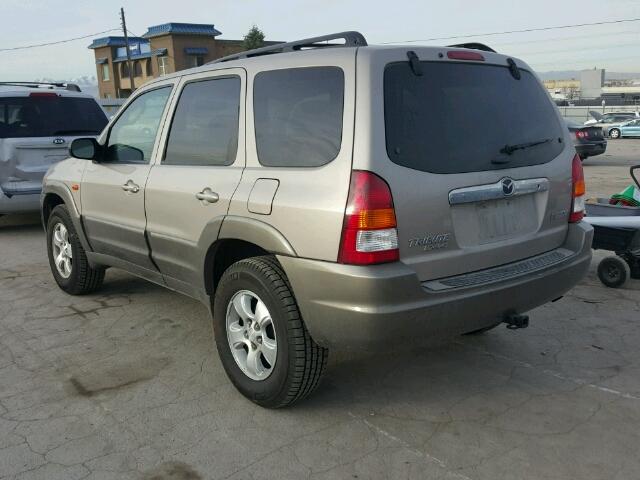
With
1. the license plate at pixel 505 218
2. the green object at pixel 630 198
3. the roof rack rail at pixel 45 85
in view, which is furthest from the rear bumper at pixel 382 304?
the roof rack rail at pixel 45 85

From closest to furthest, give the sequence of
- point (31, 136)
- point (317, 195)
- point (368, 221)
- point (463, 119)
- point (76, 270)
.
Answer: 1. point (368, 221)
2. point (317, 195)
3. point (463, 119)
4. point (76, 270)
5. point (31, 136)

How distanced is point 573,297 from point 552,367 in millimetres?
1579

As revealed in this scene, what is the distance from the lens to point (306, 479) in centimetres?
274

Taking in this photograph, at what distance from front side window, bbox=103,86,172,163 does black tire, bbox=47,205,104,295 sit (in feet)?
2.94

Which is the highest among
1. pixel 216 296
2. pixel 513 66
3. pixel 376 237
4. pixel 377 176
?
pixel 513 66

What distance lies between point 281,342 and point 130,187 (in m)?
1.82

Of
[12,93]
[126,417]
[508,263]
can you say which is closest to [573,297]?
[508,263]

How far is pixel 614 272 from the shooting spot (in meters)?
5.48

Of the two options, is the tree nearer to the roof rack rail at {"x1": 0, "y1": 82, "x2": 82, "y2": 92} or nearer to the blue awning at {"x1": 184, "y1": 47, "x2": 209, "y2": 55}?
the blue awning at {"x1": 184, "y1": 47, "x2": 209, "y2": 55}

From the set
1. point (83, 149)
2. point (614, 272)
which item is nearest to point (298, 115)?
point (83, 149)

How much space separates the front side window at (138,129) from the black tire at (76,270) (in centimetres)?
90

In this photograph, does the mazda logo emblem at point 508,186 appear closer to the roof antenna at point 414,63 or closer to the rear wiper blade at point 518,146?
the rear wiper blade at point 518,146

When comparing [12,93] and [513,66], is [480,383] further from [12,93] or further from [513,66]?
[12,93]

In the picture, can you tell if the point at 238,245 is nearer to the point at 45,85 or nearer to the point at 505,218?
the point at 505,218
